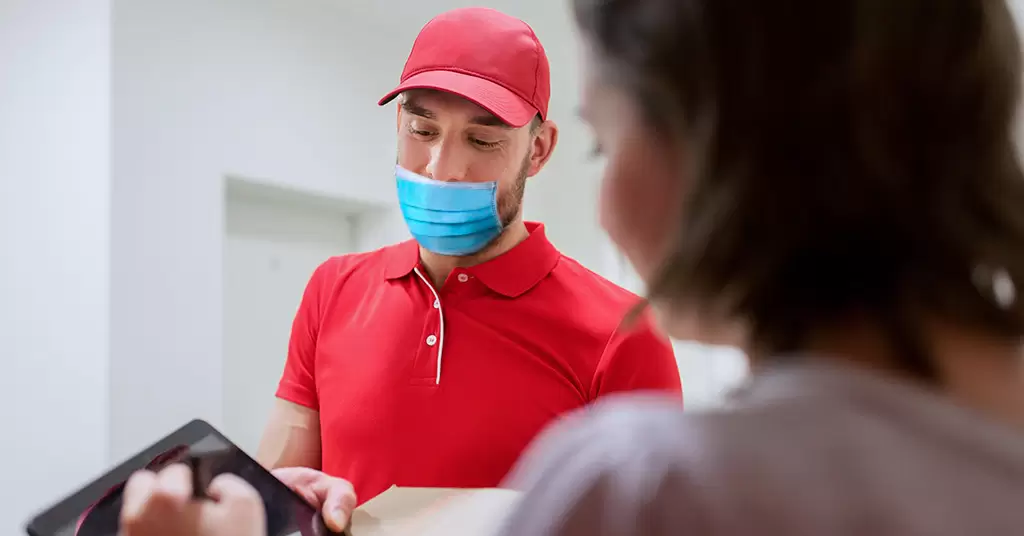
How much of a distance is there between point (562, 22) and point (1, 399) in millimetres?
Result: 2166

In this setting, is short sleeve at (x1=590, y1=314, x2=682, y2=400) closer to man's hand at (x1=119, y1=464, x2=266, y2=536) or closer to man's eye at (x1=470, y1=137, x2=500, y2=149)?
man's eye at (x1=470, y1=137, x2=500, y2=149)

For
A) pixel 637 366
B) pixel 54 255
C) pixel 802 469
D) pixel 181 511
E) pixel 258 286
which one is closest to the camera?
pixel 802 469

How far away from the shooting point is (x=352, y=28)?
2.92m

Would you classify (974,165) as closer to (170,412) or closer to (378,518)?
(378,518)

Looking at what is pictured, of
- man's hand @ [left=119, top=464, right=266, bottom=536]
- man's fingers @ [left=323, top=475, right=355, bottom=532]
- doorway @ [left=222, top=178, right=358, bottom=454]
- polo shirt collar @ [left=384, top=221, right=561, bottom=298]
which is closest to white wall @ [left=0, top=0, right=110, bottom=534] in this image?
doorway @ [left=222, top=178, right=358, bottom=454]

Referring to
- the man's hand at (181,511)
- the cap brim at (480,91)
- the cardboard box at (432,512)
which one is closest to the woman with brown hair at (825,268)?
the man's hand at (181,511)

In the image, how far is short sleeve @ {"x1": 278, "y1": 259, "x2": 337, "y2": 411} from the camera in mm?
1155

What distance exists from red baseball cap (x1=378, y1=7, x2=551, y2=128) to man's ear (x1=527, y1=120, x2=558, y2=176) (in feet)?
Result: 0.10

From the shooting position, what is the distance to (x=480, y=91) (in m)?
1.13

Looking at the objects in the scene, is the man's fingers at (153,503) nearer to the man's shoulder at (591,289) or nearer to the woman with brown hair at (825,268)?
the woman with brown hair at (825,268)

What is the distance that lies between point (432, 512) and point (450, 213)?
482 mm

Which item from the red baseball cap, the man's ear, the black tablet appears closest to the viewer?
the black tablet

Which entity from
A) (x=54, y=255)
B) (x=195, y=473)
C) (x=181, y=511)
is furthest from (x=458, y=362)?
(x=54, y=255)

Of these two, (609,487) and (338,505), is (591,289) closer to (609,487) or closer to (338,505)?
(338,505)
